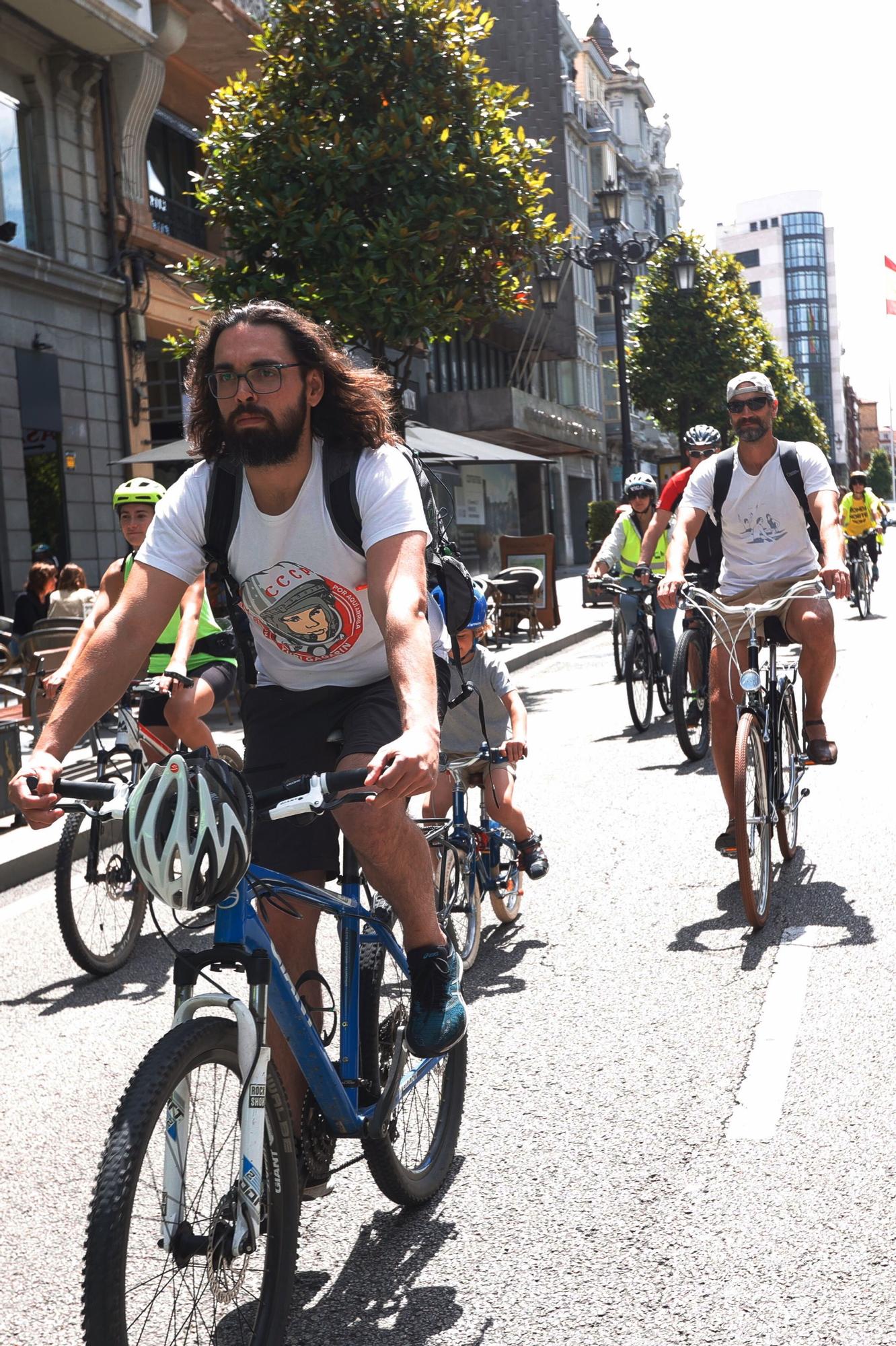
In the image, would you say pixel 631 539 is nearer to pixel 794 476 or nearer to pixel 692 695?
pixel 692 695

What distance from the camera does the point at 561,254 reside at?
1783 centimetres

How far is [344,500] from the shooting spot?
3078mm

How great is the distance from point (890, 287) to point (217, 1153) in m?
99.9

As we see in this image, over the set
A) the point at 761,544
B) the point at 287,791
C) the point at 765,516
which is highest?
the point at 765,516

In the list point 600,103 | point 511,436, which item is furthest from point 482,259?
point 600,103

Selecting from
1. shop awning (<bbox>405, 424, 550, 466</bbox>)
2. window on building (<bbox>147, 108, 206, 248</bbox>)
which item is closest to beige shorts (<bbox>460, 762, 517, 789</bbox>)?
shop awning (<bbox>405, 424, 550, 466</bbox>)

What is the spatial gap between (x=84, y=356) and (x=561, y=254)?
6582 millimetres

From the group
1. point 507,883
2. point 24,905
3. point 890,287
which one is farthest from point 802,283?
point 507,883

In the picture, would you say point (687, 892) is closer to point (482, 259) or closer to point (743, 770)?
point (743, 770)

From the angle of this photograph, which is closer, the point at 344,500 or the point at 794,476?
the point at 344,500

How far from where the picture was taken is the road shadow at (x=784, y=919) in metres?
5.45

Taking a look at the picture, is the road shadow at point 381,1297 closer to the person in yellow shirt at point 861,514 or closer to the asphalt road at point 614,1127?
the asphalt road at point 614,1127

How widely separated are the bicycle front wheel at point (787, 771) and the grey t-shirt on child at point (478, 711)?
1.20 meters

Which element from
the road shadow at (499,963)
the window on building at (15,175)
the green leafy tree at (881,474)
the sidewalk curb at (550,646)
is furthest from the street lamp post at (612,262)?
the green leafy tree at (881,474)
